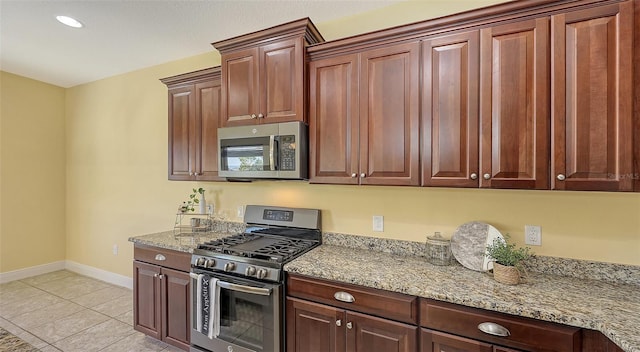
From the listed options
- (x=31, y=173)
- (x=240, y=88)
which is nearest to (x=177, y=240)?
(x=240, y=88)

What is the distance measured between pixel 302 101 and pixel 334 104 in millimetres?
237

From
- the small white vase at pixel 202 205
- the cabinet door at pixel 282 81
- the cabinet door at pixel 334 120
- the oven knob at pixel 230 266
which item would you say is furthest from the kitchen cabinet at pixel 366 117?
the small white vase at pixel 202 205

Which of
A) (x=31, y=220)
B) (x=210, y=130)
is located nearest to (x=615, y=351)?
(x=210, y=130)

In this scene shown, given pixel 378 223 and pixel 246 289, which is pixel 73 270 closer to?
pixel 246 289

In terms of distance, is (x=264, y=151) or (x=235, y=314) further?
(x=264, y=151)

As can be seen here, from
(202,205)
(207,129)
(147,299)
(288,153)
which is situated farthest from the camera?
(202,205)

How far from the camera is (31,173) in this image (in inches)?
162

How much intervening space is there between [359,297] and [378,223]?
2.45 ft

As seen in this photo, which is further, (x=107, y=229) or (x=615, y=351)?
(x=107, y=229)

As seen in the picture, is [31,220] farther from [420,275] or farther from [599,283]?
[599,283]

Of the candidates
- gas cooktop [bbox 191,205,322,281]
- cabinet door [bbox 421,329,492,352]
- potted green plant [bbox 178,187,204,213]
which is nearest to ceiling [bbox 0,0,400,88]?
potted green plant [bbox 178,187,204,213]

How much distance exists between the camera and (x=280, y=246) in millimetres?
2225

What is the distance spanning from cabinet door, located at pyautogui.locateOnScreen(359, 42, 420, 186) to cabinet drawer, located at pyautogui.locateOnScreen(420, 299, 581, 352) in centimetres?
73

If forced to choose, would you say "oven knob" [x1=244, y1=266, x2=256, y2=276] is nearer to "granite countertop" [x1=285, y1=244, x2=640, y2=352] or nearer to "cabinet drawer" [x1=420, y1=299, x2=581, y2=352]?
"granite countertop" [x1=285, y1=244, x2=640, y2=352]
